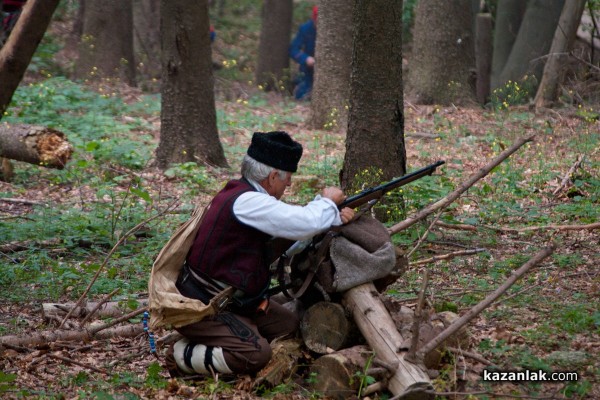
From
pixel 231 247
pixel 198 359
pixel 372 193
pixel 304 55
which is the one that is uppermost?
pixel 304 55

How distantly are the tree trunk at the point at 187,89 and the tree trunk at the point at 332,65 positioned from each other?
293 cm

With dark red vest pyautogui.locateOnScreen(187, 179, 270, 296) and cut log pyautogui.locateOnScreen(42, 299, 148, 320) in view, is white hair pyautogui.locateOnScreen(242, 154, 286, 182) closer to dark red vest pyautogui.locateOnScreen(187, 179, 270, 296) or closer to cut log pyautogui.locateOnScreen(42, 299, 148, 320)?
dark red vest pyautogui.locateOnScreen(187, 179, 270, 296)

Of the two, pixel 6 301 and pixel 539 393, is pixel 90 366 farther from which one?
pixel 539 393

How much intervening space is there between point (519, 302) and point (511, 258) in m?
1.13

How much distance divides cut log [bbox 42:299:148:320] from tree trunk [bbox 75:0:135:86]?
11.8 metres

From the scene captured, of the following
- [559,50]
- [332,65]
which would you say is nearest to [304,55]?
[332,65]

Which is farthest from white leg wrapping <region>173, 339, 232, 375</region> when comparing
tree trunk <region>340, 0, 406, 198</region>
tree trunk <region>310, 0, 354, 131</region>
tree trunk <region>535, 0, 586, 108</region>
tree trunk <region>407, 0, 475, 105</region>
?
tree trunk <region>535, 0, 586, 108</region>

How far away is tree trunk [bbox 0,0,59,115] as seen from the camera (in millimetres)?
5336

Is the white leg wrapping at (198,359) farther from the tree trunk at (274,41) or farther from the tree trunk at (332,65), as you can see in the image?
the tree trunk at (274,41)

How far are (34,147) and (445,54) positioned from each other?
779 centimetres

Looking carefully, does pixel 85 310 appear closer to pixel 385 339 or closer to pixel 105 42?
pixel 385 339

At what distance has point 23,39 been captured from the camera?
17.7 ft

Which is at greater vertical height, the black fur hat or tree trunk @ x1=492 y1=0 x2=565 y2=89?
tree trunk @ x1=492 y1=0 x2=565 y2=89

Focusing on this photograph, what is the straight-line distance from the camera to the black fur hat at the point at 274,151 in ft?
17.5
